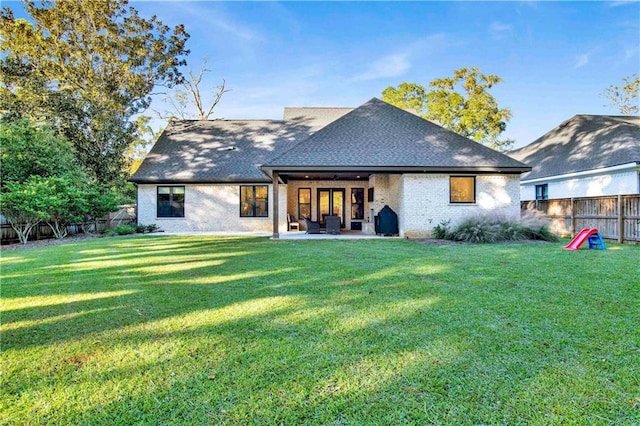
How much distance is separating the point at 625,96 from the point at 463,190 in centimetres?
2724

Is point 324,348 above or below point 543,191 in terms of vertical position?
below

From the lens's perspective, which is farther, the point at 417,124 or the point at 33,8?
the point at 33,8

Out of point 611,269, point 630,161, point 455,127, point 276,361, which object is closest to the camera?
point 276,361

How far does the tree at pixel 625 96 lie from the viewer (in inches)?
1139

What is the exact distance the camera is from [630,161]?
13.8 m

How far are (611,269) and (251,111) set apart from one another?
3070 centimetres

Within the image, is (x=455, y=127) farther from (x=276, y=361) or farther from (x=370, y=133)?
(x=276, y=361)

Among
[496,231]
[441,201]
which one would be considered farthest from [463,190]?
[496,231]

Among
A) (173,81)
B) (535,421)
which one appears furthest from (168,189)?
(535,421)

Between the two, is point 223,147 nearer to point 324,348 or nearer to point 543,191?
point 324,348

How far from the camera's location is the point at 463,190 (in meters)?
13.4

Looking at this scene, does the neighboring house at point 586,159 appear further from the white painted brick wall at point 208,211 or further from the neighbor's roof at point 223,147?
the white painted brick wall at point 208,211

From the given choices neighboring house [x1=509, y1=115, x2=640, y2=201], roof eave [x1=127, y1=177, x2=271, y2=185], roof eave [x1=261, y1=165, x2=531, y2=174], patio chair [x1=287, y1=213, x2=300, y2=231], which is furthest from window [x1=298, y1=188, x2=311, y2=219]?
neighboring house [x1=509, y1=115, x2=640, y2=201]

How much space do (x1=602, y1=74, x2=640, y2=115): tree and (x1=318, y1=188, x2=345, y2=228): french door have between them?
88.2 feet
